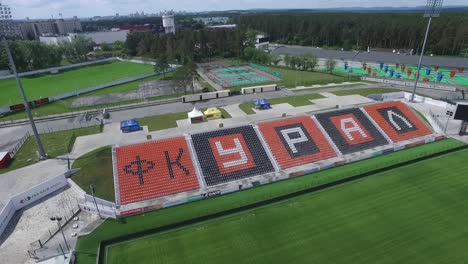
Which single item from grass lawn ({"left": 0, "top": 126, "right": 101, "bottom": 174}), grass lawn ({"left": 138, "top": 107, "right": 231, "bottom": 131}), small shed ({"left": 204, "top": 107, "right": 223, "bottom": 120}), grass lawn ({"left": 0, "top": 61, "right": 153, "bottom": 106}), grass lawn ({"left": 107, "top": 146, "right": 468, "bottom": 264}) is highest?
grass lawn ({"left": 0, "top": 61, "right": 153, "bottom": 106})

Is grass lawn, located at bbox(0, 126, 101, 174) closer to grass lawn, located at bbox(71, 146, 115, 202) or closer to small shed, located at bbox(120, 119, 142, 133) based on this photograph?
small shed, located at bbox(120, 119, 142, 133)

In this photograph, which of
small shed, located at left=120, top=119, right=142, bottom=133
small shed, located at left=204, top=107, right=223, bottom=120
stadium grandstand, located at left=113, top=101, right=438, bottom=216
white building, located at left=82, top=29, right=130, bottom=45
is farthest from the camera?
white building, located at left=82, top=29, right=130, bottom=45

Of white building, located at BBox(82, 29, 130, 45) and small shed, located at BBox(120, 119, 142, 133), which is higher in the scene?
white building, located at BBox(82, 29, 130, 45)

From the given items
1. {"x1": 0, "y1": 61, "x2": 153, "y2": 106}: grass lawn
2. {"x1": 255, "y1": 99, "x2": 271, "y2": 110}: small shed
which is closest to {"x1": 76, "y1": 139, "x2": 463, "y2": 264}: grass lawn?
{"x1": 255, "y1": 99, "x2": 271, "y2": 110}: small shed

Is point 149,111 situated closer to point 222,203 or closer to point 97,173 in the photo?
point 97,173

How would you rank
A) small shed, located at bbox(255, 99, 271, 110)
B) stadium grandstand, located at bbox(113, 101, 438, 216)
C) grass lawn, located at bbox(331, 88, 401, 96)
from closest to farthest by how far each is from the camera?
stadium grandstand, located at bbox(113, 101, 438, 216)
small shed, located at bbox(255, 99, 271, 110)
grass lawn, located at bbox(331, 88, 401, 96)

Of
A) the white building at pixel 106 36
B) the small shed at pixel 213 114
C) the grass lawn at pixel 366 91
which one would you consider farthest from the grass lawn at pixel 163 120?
the white building at pixel 106 36

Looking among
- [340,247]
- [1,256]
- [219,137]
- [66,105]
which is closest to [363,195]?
[340,247]
